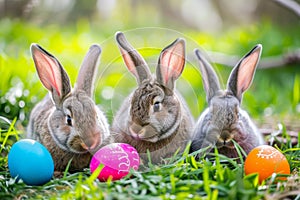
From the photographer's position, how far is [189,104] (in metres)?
4.54

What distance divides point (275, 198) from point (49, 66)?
161 centimetres

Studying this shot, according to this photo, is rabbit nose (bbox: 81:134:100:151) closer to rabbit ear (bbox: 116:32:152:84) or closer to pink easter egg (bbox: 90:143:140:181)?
pink easter egg (bbox: 90:143:140:181)

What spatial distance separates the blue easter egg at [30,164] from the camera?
3.33 m

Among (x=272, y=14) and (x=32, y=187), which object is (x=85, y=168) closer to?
(x=32, y=187)

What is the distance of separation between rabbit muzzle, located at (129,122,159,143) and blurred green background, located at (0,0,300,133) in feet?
0.95

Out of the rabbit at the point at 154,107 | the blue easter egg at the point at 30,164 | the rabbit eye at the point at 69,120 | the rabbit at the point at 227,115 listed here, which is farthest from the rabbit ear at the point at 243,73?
the blue easter egg at the point at 30,164

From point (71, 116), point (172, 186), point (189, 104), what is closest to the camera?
point (172, 186)

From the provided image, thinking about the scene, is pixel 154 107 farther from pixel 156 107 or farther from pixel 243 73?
pixel 243 73

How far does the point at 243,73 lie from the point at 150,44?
2.14 feet

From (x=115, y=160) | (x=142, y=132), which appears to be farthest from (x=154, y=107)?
(x=115, y=160)

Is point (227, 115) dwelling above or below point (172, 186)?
above

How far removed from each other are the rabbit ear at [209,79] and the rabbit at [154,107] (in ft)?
0.91

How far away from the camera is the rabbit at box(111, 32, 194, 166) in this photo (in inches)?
137

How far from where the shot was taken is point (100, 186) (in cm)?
307
